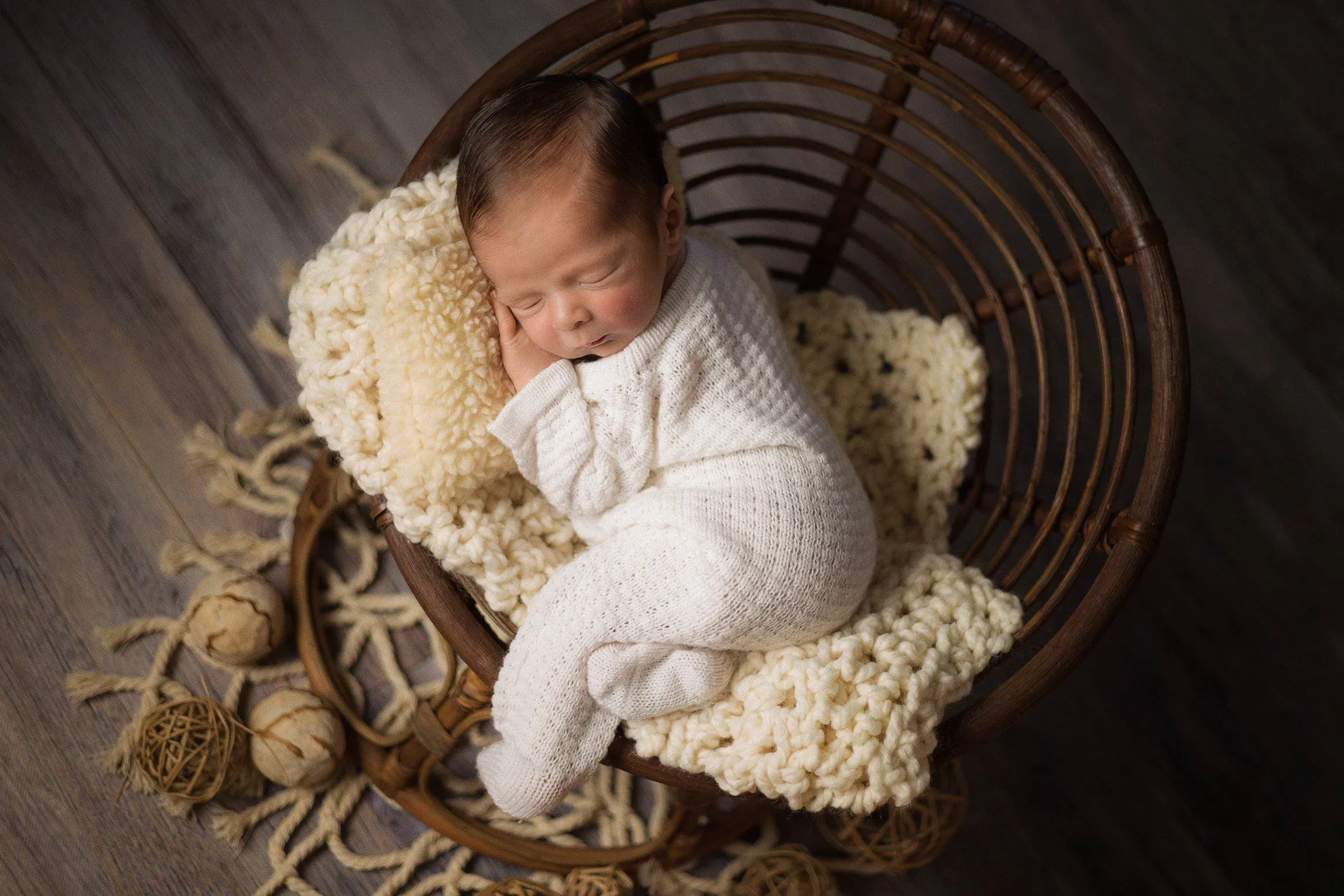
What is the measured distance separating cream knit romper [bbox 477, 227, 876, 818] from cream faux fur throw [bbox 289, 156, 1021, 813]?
35mm

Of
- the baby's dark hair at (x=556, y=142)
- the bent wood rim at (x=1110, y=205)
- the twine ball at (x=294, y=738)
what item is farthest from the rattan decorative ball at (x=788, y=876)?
the baby's dark hair at (x=556, y=142)

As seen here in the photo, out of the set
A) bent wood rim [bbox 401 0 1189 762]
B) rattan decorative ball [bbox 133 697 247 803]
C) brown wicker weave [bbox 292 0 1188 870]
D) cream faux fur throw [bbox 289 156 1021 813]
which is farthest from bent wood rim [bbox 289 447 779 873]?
bent wood rim [bbox 401 0 1189 762]

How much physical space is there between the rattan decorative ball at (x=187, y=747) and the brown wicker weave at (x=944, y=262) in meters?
0.13

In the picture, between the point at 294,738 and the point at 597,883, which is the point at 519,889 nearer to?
the point at 597,883

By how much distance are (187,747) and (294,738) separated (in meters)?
0.11

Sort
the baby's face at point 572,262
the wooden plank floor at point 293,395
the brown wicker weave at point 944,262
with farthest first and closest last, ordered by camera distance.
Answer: the wooden plank floor at point 293,395, the brown wicker weave at point 944,262, the baby's face at point 572,262

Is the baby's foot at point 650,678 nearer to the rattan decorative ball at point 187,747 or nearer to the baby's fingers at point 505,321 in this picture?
the baby's fingers at point 505,321

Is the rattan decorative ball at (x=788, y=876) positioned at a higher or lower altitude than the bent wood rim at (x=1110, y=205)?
lower

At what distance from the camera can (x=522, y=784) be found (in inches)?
33.7

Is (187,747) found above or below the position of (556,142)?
below

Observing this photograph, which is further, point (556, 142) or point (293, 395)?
point (293, 395)

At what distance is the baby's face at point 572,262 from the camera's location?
77cm

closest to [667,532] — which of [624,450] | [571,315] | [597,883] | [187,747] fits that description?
[624,450]

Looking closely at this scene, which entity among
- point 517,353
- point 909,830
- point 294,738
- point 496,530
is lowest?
point 909,830
